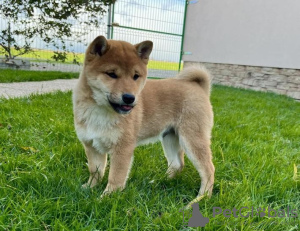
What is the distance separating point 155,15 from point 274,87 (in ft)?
16.4

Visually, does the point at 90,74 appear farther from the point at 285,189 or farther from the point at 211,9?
the point at 211,9

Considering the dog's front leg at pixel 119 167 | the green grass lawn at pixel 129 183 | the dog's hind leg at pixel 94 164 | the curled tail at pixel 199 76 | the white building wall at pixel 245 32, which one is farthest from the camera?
the white building wall at pixel 245 32

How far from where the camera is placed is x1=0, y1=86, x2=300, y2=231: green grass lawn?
155cm

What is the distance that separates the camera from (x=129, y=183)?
2.10 meters

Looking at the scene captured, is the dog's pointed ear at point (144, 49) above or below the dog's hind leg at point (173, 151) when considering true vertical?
above

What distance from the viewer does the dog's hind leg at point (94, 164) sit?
6.96ft

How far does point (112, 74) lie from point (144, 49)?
17.4 inches

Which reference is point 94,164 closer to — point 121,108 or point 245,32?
point 121,108

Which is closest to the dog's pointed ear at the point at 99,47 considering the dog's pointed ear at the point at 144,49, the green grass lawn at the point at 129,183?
the dog's pointed ear at the point at 144,49

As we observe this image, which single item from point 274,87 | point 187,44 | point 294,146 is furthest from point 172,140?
point 187,44

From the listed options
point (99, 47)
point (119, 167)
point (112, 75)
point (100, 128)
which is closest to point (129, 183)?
point (119, 167)

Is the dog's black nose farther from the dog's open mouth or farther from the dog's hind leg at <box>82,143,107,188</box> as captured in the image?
the dog's hind leg at <box>82,143,107,188</box>

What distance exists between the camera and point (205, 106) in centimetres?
242

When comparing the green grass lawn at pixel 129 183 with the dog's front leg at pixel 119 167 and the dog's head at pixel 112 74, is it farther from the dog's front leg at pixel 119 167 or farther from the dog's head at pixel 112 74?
the dog's head at pixel 112 74
